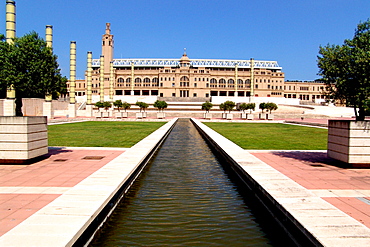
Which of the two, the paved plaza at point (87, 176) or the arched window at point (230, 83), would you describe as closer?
the paved plaza at point (87, 176)

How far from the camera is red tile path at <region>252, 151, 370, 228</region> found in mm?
5879

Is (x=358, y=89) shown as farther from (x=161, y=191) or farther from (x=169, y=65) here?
(x=169, y=65)

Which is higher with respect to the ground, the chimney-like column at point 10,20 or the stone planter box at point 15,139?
the chimney-like column at point 10,20

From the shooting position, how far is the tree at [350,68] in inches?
366

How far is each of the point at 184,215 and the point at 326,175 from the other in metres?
4.60

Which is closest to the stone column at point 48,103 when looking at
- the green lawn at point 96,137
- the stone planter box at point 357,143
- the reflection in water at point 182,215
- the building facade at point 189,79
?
the green lawn at point 96,137

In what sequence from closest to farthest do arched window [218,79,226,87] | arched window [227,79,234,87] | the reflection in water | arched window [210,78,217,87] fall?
the reflection in water < arched window [210,78,217,87] < arched window [218,79,226,87] < arched window [227,79,234,87]

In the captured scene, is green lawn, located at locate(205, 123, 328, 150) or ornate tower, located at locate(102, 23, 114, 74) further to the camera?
ornate tower, located at locate(102, 23, 114, 74)

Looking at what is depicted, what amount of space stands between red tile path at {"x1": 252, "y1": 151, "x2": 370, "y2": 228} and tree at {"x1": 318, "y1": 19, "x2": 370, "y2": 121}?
5.99 feet

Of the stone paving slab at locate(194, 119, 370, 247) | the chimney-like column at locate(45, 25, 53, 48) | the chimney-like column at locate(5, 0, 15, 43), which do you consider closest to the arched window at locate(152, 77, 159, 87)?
the chimney-like column at locate(45, 25, 53, 48)

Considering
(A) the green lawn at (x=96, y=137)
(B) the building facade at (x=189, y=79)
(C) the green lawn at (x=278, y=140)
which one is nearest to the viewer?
(C) the green lawn at (x=278, y=140)

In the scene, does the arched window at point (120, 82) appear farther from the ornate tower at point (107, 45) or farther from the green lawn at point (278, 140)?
the green lawn at point (278, 140)

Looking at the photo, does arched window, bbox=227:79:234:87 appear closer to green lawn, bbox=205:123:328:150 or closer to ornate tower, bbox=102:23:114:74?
ornate tower, bbox=102:23:114:74

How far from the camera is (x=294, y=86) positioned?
117062 millimetres
